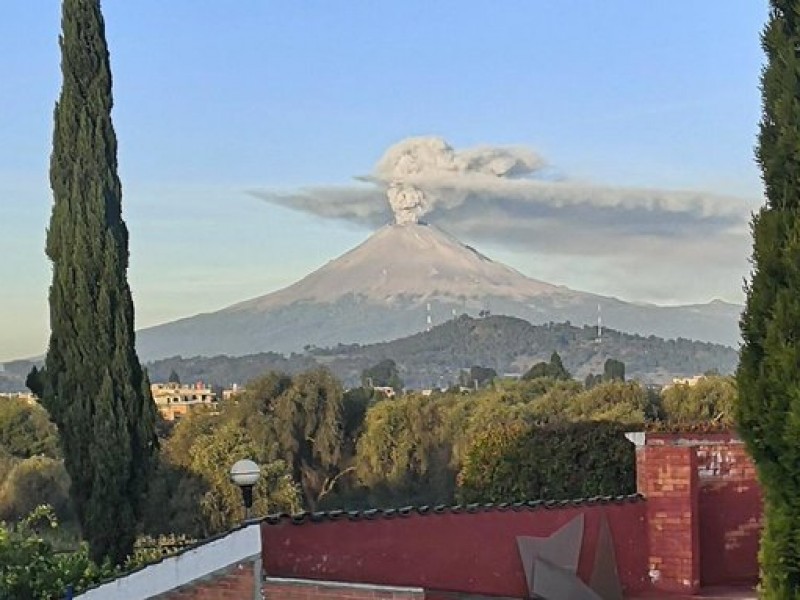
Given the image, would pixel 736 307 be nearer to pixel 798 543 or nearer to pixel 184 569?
pixel 798 543

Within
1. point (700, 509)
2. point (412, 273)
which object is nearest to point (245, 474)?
point (700, 509)

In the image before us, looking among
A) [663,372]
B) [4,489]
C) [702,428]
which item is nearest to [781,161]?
[702,428]

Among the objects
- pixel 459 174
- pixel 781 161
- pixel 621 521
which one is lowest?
pixel 621 521

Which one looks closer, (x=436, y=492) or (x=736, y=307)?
(x=736, y=307)

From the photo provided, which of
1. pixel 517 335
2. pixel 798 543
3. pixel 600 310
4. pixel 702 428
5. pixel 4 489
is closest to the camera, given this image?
pixel 798 543

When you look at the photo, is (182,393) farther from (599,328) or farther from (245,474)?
(245,474)

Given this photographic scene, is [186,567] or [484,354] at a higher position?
[484,354]

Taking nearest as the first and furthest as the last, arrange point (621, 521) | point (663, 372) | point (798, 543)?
point (798, 543) → point (621, 521) → point (663, 372)

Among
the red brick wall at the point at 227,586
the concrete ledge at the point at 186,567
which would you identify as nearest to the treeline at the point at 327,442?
the concrete ledge at the point at 186,567
